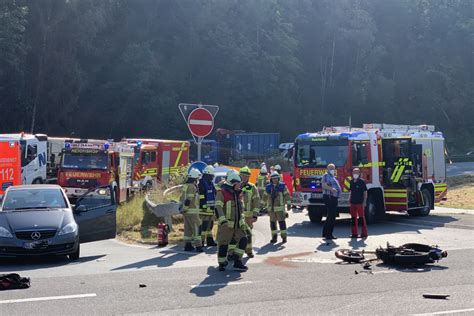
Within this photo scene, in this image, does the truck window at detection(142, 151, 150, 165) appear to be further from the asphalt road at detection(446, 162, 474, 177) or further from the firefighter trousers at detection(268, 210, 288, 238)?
the asphalt road at detection(446, 162, 474, 177)

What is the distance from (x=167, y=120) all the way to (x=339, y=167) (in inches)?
1509

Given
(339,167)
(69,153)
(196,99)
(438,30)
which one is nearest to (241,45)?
(196,99)

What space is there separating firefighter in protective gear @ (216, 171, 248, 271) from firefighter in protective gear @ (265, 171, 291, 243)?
13.1 ft

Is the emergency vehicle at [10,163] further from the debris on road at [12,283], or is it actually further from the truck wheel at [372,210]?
the debris on road at [12,283]

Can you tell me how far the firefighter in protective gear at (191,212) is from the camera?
1372cm

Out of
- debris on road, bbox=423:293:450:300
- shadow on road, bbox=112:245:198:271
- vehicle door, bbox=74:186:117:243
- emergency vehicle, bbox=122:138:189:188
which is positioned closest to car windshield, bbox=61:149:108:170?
emergency vehicle, bbox=122:138:189:188

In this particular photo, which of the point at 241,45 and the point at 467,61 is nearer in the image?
the point at 241,45

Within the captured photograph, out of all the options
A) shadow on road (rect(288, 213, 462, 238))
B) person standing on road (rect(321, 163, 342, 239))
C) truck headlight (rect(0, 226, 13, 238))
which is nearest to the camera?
truck headlight (rect(0, 226, 13, 238))

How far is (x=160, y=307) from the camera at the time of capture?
27.0 ft

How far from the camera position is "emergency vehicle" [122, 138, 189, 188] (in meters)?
29.0

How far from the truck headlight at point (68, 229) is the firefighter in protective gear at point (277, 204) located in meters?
4.92

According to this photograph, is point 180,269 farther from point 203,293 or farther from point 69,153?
point 69,153

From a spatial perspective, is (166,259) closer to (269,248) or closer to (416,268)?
(269,248)

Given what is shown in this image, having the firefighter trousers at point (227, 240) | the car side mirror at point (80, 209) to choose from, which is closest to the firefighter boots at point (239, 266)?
the firefighter trousers at point (227, 240)
